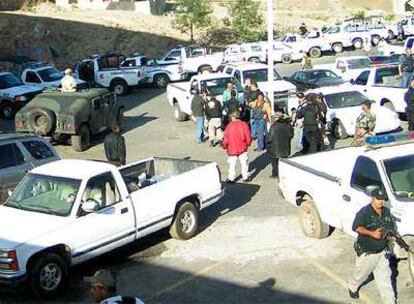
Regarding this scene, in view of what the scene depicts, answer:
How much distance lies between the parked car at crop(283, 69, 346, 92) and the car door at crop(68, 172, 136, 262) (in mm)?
15355

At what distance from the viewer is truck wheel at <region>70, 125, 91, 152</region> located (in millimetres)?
21516

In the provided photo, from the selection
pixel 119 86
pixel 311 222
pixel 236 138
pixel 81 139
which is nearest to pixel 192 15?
pixel 119 86

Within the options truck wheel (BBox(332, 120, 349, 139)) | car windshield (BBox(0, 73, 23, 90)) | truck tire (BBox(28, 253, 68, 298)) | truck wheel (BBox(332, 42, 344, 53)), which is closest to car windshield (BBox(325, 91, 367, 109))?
truck wheel (BBox(332, 120, 349, 139))

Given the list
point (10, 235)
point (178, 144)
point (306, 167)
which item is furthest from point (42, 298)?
point (178, 144)

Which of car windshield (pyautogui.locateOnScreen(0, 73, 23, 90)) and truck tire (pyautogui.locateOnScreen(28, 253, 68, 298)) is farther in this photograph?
car windshield (pyautogui.locateOnScreen(0, 73, 23, 90))

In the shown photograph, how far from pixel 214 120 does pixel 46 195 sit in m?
9.95

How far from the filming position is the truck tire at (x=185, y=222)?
40.1 feet

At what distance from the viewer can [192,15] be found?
170ft

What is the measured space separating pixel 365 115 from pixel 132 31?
122 feet

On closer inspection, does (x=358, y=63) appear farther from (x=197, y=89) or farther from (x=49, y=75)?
(x=49, y=75)

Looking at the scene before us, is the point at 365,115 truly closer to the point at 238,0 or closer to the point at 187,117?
the point at 187,117

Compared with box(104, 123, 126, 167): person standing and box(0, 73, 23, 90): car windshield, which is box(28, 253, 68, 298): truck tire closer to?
box(104, 123, 126, 167): person standing

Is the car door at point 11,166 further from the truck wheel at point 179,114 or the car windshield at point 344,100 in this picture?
the truck wheel at point 179,114

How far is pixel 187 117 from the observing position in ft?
85.0
